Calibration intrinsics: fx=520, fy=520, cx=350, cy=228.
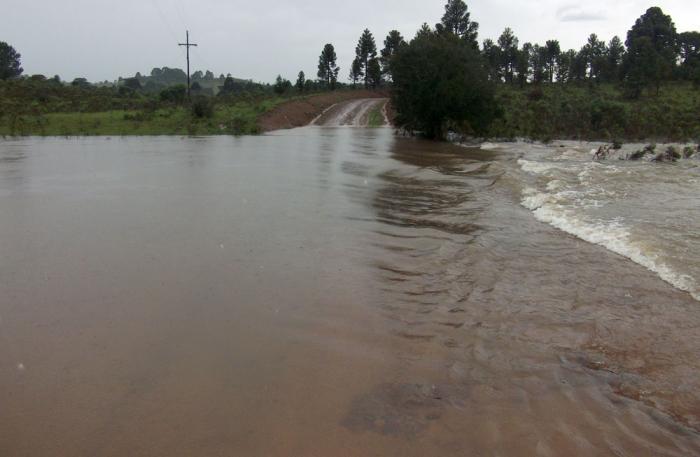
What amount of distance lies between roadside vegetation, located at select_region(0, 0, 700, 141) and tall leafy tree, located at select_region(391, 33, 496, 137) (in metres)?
0.06

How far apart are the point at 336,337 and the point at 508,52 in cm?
7296

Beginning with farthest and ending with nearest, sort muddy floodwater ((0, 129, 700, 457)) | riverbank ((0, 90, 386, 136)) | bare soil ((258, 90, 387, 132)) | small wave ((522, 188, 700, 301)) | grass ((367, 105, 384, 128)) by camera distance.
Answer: grass ((367, 105, 384, 128)) → bare soil ((258, 90, 387, 132)) → riverbank ((0, 90, 386, 136)) → small wave ((522, 188, 700, 301)) → muddy floodwater ((0, 129, 700, 457))

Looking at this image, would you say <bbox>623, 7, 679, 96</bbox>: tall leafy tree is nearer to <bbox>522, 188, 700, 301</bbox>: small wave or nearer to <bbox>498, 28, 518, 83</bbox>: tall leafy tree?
<bbox>498, 28, 518, 83</bbox>: tall leafy tree

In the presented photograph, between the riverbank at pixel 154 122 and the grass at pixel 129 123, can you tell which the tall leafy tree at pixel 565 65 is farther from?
the grass at pixel 129 123

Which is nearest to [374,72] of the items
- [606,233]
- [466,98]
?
[466,98]

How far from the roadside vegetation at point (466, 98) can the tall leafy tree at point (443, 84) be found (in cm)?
6

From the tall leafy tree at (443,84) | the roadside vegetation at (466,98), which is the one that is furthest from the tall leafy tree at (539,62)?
the tall leafy tree at (443,84)

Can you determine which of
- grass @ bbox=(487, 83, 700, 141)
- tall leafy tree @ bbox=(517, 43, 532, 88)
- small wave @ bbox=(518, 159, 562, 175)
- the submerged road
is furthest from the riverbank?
tall leafy tree @ bbox=(517, 43, 532, 88)

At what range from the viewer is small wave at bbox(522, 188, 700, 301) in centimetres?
639

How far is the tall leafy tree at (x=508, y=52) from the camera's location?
69.9m

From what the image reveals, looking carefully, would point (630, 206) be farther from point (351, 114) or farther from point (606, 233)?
point (351, 114)

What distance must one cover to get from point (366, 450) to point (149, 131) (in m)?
34.8

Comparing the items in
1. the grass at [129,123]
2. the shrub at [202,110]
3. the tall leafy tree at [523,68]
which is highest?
the tall leafy tree at [523,68]

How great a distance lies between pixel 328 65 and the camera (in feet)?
263
